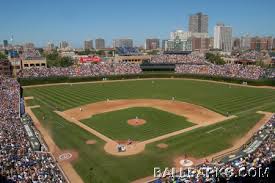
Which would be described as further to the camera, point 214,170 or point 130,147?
point 130,147

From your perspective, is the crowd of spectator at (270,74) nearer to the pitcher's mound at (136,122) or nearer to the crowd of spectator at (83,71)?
the crowd of spectator at (83,71)

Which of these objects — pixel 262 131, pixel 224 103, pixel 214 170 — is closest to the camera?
pixel 214 170

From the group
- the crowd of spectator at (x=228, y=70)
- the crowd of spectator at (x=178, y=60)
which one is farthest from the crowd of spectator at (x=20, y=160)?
the crowd of spectator at (x=178, y=60)

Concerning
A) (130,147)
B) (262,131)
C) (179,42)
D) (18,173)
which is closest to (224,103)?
(262,131)

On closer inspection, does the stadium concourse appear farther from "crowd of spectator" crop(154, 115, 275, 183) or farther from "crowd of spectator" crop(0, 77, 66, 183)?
"crowd of spectator" crop(154, 115, 275, 183)

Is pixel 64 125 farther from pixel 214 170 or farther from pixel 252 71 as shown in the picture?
pixel 252 71

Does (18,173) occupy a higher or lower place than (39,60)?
lower
